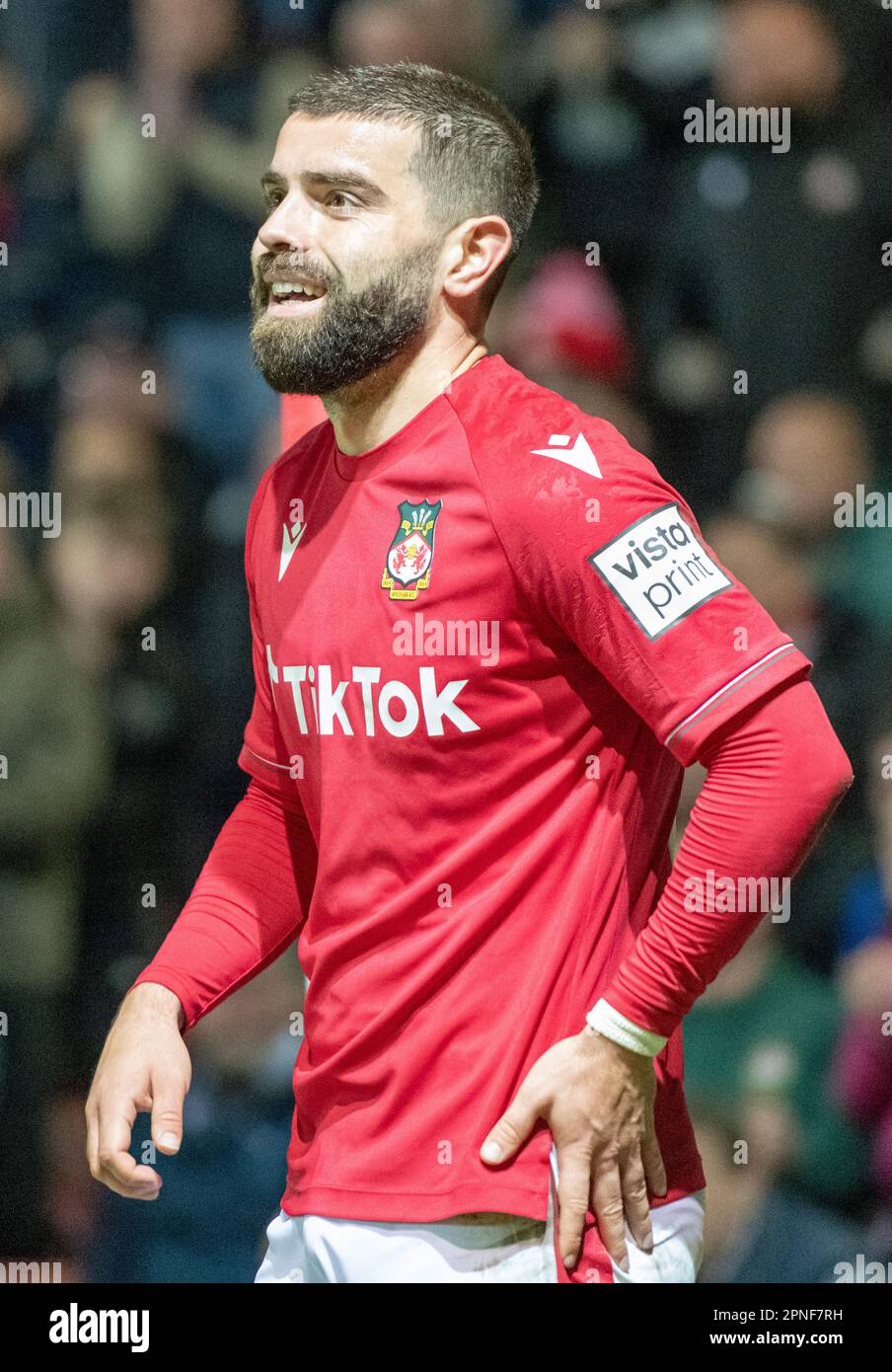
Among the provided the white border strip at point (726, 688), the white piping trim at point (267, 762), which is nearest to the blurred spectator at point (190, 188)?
the white piping trim at point (267, 762)

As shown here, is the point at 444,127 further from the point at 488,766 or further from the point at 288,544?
the point at 488,766

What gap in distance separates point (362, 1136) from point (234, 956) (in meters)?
0.28

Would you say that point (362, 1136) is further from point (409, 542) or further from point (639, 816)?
point (409, 542)

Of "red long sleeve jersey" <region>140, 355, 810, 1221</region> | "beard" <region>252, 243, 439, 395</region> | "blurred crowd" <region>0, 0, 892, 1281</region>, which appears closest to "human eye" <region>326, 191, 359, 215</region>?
"beard" <region>252, 243, 439, 395</region>

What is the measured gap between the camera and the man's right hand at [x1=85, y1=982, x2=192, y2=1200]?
1.72 meters

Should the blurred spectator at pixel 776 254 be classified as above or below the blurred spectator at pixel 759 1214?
above

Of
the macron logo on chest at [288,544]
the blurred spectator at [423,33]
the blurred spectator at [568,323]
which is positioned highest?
the blurred spectator at [423,33]

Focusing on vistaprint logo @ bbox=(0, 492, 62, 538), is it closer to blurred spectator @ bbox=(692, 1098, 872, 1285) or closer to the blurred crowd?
the blurred crowd

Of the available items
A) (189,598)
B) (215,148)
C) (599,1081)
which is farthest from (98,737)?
(599,1081)

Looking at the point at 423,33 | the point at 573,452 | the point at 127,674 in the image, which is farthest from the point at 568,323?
→ the point at 573,452

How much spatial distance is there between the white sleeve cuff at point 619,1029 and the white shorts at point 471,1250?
0.15 metres

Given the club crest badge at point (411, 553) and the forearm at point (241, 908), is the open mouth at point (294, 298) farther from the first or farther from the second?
the forearm at point (241, 908)

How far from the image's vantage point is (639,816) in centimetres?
173
